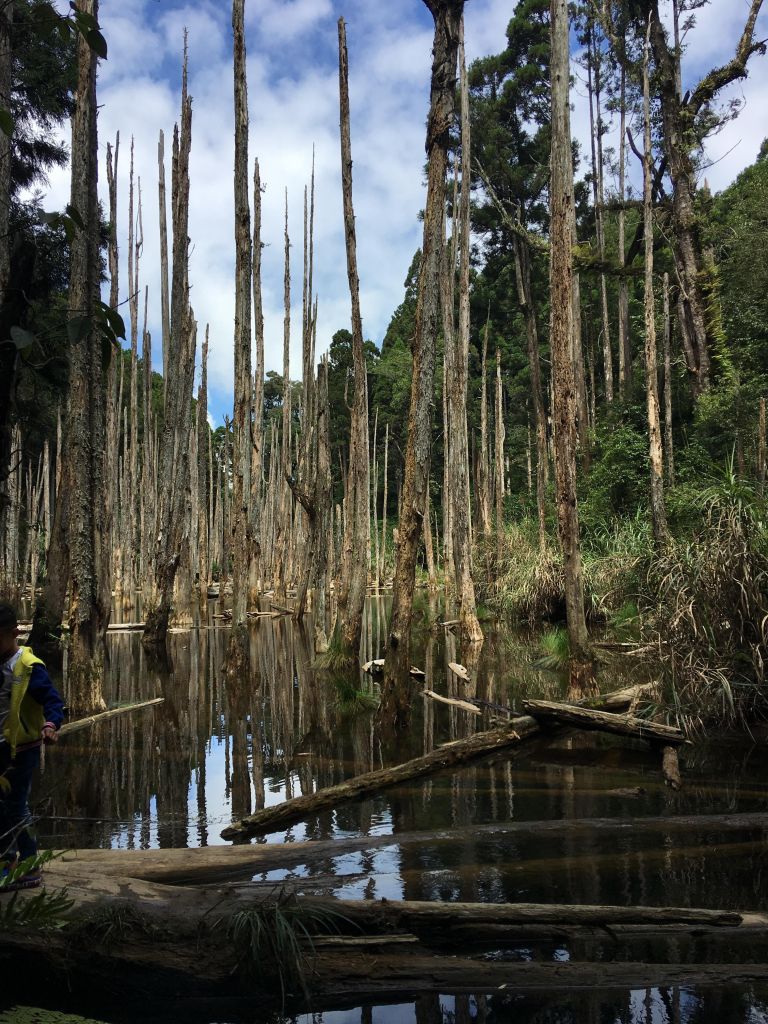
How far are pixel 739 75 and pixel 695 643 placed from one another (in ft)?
58.9

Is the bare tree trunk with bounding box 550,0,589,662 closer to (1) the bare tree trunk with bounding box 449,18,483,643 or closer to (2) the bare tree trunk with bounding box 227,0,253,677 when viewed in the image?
(2) the bare tree trunk with bounding box 227,0,253,677

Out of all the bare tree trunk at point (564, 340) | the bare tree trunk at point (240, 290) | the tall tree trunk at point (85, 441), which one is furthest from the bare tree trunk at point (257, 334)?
the bare tree trunk at point (564, 340)

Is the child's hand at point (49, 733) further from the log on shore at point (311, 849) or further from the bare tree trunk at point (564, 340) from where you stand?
the bare tree trunk at point (564, 340)

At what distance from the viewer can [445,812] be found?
5.55 meters

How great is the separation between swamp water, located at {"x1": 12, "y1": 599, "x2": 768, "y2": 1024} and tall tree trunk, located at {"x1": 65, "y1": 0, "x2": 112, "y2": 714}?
69 cm

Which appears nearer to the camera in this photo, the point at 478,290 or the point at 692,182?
the point at 692,182

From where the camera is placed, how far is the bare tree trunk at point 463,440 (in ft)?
50.0

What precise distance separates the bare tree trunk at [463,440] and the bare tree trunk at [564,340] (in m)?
6.06

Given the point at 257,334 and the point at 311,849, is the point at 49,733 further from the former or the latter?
the point at 257,334

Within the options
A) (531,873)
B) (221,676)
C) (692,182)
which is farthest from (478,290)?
(531,873)

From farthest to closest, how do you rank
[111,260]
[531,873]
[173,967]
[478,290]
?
[478,290] → [111,260] → [531,873] → [173,967]

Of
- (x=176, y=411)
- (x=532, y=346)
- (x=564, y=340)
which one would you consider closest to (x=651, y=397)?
(x=564, y=340)

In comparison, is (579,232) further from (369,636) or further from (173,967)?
(173,967)

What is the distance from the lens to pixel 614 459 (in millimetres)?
19656
